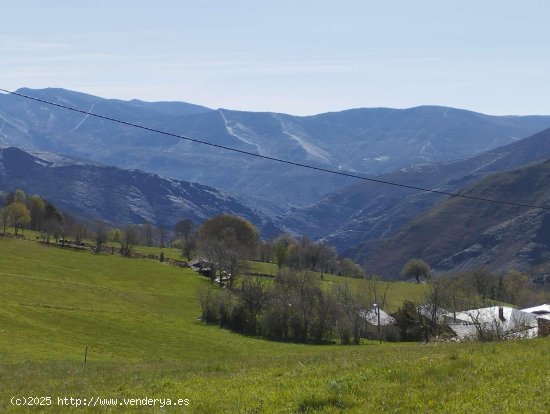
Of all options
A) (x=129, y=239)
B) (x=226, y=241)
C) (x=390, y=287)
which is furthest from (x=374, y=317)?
(x=129, y=239)

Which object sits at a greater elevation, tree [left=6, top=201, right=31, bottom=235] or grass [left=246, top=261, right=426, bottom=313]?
tree [left=6, top=201, right=31, bottom=235]

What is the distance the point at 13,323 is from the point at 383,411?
60.8 metres

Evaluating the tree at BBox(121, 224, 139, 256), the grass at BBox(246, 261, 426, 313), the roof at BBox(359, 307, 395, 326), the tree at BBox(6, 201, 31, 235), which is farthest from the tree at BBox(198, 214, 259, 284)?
the tree at BBox(6, 201, 31, 235)

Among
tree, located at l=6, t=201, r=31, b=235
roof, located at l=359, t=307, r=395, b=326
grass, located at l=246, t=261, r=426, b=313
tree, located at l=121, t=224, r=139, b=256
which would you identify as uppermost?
tree, located at l=6, t=201, r=31, b=235

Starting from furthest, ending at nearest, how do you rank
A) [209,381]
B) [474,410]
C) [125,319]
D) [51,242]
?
[51,242]
[125,319]
[209,381]
[474,410]

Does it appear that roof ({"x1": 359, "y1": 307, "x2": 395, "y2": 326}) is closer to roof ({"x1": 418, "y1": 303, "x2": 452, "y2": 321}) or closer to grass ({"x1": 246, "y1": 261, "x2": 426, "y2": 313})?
roof ({"x1": 418, "y1": 303, "x2": 452, "y2": 321})

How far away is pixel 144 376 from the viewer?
79.5 feet

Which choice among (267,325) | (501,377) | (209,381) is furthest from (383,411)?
(267,325)

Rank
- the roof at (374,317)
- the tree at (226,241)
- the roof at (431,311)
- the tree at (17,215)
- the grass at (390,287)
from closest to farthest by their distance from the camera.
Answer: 1. the roof at (431,311)
2. the roof at (374,317)
3. the tree at (226,241)
4. the grass at (390,287)
5. the tree at (17,215)

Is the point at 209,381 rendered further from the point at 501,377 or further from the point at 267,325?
the point at 267,325

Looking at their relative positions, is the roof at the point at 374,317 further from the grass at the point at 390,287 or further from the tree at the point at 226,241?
the tree at the point at 226,241

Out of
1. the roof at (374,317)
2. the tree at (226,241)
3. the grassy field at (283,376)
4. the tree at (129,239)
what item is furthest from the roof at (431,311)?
the tree at (129,239)

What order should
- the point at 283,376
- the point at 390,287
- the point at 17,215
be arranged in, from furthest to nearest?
the point at 17,215
the point at 390,287
the point at 283,376

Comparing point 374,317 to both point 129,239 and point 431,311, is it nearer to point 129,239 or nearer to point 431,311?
point 431,311
